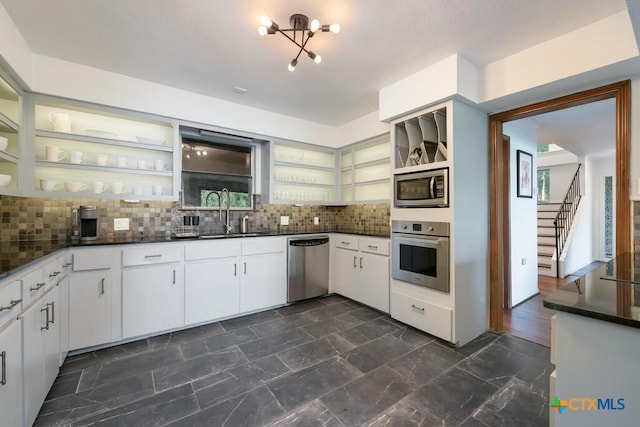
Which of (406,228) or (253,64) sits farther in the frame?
(406,228)

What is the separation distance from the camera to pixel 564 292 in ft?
3.42

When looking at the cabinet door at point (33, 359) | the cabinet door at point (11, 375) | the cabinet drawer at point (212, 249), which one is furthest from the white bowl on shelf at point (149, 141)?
the cabinet door at point (11, 375)

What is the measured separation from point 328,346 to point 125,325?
192cm

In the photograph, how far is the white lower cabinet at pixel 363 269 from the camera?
3.26 m

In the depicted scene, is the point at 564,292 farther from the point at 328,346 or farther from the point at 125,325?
the point at 125,325

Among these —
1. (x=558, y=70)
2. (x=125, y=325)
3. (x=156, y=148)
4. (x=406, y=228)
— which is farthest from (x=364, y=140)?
(x=125, y=325)

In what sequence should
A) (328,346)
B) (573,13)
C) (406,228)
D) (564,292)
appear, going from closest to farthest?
(564,292), (573,13), (328,346), (406,228)

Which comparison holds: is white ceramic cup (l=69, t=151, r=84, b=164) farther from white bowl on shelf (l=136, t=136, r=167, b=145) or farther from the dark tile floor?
the dark tile floor

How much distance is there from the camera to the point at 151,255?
2613mm

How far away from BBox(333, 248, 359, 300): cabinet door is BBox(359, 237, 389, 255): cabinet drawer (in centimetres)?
18

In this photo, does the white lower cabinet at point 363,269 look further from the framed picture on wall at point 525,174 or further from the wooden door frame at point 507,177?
the framed picture on wall at point 525,174

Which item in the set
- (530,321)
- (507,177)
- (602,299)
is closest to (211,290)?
(602,299)

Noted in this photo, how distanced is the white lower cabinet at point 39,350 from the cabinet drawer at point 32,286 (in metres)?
0.05

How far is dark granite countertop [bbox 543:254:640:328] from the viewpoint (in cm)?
80
